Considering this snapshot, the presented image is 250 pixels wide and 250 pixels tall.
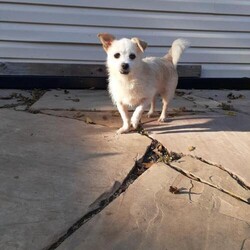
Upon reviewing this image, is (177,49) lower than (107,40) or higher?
lower

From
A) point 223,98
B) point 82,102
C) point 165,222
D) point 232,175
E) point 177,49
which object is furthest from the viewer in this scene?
point 223,98

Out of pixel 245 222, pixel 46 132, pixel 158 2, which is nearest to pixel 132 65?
pixel 46 132

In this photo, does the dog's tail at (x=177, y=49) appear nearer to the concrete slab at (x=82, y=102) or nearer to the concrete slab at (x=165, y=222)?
the concrete slab at (x=82, y=102)

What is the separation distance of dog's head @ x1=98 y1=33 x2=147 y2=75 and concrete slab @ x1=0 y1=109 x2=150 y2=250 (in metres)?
0.59

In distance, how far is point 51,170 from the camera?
287 cm

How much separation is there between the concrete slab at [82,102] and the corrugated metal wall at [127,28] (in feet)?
1.58

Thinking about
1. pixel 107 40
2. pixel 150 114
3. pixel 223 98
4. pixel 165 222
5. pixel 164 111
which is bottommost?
pixel 223 98

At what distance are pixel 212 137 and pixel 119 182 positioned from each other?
135cm

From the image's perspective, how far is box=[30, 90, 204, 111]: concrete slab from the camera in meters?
4.70

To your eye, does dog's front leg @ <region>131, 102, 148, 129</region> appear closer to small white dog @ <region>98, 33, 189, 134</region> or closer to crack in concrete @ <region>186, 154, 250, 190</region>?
small white dog @ <region>98, 33, 189, 134</region>

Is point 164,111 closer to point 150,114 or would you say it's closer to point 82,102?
point 150,114

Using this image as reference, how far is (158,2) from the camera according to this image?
5.74m

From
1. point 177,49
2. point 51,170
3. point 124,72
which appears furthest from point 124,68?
point 51,170

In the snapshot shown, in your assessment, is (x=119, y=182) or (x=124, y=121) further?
(x=124, y=121)
